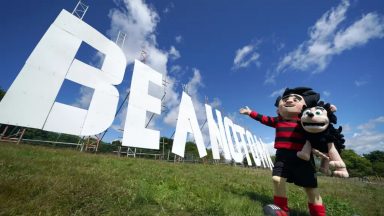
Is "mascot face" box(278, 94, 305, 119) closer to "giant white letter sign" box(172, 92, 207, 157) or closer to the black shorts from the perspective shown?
the black shorts

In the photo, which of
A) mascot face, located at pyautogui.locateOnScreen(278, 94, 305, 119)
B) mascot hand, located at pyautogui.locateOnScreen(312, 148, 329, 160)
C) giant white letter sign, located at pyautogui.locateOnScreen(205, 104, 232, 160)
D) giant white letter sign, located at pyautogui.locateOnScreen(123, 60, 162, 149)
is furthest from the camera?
giant white letter sign, located at pyautogui.locateOnScreen(205, 104, 232, 160)

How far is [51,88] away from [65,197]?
8.74m

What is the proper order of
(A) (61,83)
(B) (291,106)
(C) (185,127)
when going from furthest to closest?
(C) (185,127)
(A) (61,83)
(B) (291,106)

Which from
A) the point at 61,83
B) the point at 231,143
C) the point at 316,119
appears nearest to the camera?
the point at 316,119

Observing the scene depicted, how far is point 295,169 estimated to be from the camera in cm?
449

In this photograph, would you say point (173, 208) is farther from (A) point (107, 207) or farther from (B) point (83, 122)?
(B) point (83, 122)

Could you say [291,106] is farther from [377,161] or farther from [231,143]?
[377,161]

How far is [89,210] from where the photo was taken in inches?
114

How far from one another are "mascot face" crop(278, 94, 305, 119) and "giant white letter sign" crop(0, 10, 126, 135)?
9518mm

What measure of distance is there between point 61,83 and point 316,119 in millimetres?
10601

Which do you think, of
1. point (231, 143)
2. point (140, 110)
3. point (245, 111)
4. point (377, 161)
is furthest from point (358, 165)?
point (245, 111)

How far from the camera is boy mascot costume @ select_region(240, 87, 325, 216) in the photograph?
14.2 feet

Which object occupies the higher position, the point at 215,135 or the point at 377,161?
the point at 377,161

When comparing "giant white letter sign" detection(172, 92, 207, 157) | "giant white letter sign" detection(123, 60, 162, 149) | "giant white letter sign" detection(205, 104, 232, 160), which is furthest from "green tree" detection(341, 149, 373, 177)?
"giant white letter sign" detection(123, 60, 162, 149)
